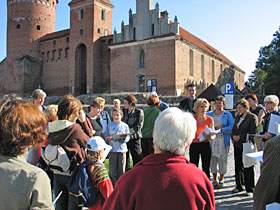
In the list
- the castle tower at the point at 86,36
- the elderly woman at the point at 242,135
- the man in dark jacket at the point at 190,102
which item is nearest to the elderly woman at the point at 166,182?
the elderly woman at the point at 242,135

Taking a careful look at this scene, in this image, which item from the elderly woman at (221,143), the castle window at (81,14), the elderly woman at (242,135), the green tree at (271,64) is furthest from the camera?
the castle window at (81,14)

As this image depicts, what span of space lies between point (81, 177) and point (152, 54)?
90.9 ft

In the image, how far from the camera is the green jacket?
6.08m

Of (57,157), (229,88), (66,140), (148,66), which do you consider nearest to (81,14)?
(148,66)

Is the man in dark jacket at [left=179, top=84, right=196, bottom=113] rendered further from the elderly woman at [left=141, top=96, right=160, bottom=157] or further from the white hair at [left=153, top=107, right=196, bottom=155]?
the white hair at [left=153, top=107, right=196, bottom=155]

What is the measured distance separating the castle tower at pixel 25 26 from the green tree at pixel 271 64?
1360 inches

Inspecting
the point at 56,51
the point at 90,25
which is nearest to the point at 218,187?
the point at 90,25

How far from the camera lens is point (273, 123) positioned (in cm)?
488

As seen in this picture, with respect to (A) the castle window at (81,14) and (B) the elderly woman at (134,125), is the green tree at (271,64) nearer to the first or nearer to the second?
(A) the castle window at (81,14)

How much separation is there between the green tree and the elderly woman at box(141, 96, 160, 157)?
31351 millimetres

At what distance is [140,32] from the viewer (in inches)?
1193

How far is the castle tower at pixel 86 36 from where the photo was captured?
3516 centimetres

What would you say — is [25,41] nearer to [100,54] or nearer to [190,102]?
[100,54]

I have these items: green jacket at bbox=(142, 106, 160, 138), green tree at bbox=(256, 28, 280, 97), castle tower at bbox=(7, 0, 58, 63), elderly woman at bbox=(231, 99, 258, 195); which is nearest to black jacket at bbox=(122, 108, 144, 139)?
green jacket at bbox=(142, 106, 160, 138)
